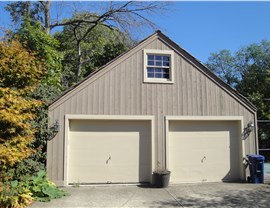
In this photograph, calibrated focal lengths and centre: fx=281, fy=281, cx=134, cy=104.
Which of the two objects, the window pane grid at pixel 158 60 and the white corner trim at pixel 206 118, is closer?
the white corner trim at pixel 206 118

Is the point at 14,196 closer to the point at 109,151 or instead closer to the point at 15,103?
the point at 15,103

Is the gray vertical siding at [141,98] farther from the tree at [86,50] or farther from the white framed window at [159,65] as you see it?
the tree at [86,50]

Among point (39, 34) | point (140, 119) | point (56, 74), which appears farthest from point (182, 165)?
point (39, 34)

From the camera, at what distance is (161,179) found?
9.44 m

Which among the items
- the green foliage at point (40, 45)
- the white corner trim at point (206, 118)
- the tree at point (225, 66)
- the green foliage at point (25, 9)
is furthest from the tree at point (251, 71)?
the green foliage at point (25, 9)

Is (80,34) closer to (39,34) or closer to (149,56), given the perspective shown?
(39,34)

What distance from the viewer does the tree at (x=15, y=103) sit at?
7.28 metres

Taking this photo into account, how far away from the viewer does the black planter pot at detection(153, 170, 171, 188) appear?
945cm

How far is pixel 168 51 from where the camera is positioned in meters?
10.7

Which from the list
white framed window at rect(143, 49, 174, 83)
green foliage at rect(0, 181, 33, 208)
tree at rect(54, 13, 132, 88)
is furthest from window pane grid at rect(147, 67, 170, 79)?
tree at rect(54, 13, 132, 88)

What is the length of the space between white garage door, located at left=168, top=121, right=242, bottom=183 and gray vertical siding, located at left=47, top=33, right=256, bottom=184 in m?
0.43

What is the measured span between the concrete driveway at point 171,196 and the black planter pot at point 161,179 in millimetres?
222

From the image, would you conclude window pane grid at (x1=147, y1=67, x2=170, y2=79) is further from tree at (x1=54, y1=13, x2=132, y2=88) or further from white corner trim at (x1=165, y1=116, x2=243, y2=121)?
tree at (x1=54, y1=13, x2=132, y2=88)

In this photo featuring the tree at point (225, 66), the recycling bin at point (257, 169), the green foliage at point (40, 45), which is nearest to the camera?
the recycling bin at point (257, 169)
